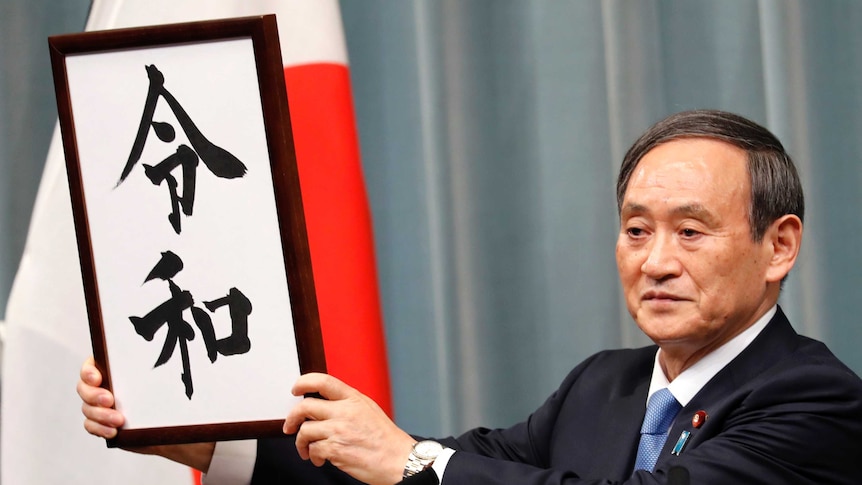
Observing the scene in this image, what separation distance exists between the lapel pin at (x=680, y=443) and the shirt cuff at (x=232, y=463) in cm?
61

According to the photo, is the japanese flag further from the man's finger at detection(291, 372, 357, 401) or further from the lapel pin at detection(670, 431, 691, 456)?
the lapel pin at detection(670, 431, 691, 456)

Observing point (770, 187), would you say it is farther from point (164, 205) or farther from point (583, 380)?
point (164, 205)

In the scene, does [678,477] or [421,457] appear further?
[421,457]

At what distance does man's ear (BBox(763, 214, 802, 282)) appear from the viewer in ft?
4.91

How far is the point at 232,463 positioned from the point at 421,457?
34 cm

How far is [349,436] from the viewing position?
1332 mm

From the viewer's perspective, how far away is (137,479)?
1854mm

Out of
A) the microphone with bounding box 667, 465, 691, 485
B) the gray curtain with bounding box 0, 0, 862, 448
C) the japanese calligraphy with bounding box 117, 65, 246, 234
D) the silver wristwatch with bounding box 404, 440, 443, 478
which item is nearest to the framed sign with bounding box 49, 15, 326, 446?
the japanese calligraphy with bounding box 117, 65, 246, 234

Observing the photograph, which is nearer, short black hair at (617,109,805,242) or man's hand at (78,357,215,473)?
man's hand at (78,357,215,473)

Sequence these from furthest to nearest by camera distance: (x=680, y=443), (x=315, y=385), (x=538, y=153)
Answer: (x=538, y=153), (x=680, y=443), (x=315, y=385)

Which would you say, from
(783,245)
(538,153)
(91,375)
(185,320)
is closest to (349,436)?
(185,320)

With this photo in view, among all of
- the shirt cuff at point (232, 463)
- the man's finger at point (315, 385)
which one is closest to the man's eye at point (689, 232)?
the man's finger at point (315, 385)

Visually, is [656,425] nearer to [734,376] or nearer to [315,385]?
[734,376]

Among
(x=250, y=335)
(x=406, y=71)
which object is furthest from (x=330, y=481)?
(x=406, y=71)
